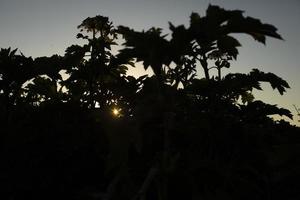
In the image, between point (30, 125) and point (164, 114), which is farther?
point (30, 125)

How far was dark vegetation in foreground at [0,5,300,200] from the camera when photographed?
16.3ft

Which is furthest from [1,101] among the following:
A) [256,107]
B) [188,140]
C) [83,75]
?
[256,107]

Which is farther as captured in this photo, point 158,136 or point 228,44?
point 158,136

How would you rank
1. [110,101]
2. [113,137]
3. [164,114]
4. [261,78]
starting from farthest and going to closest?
[110,101], [261,78], [164,114], [113,137]

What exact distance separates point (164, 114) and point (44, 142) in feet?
7.80

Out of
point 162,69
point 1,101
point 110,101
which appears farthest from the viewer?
point 110,101

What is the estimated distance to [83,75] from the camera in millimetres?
9758

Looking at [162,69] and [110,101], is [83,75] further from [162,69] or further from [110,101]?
[162,69]

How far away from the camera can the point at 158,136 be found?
6051 mm

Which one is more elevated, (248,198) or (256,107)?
(256,107)

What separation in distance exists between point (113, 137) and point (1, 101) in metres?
5.30

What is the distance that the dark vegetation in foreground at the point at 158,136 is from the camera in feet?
16.3

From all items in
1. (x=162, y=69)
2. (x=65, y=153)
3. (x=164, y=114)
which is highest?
(x=162, y=69)

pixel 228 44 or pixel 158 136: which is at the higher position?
pixel 228 44
